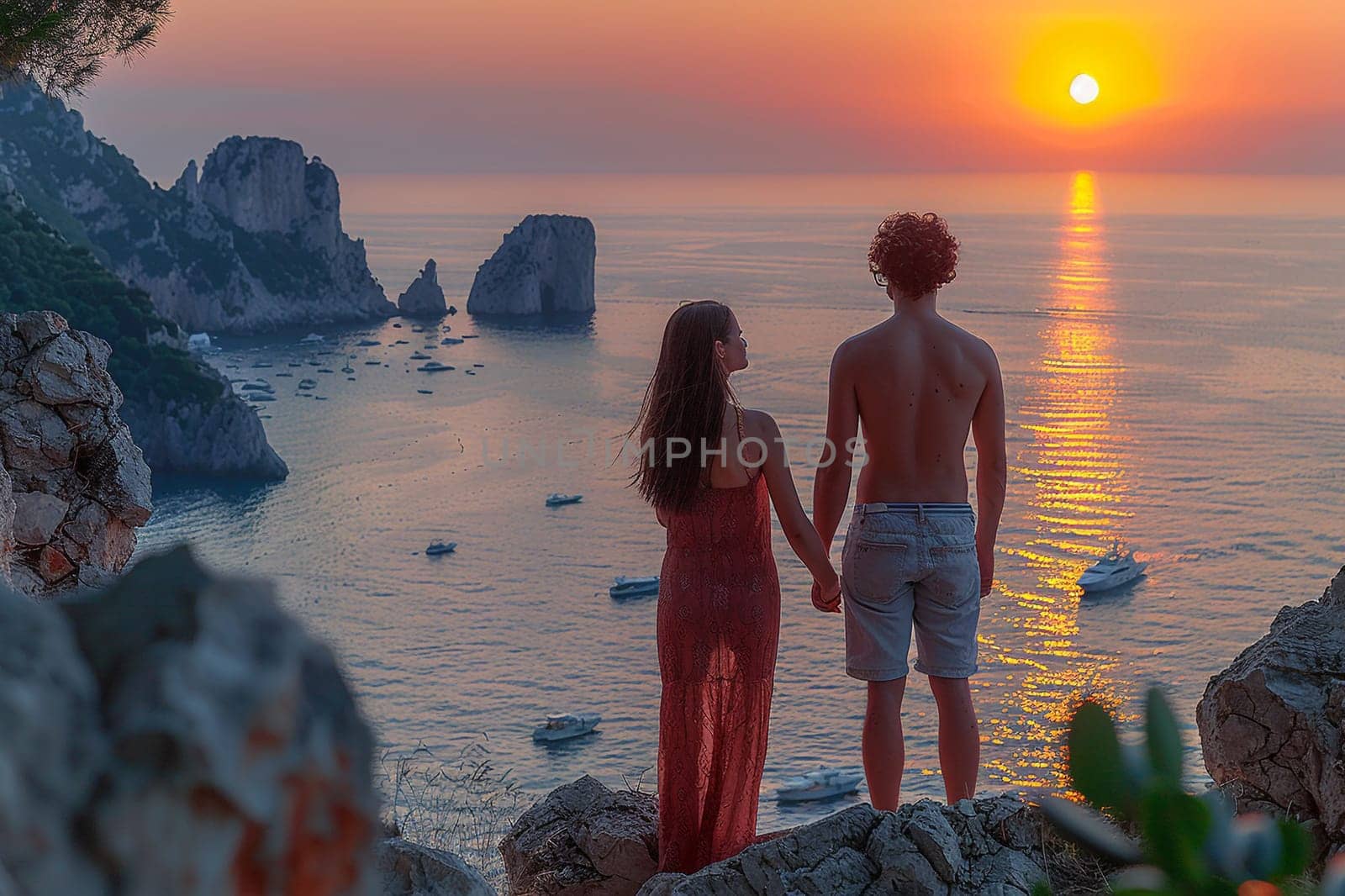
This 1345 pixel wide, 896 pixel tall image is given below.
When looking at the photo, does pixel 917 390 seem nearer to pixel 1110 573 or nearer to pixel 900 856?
pixel 900 856

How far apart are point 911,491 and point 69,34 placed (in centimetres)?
511

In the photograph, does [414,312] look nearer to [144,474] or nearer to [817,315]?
[817,315]

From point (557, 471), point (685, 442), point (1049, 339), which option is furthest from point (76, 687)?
point (1049, 339)

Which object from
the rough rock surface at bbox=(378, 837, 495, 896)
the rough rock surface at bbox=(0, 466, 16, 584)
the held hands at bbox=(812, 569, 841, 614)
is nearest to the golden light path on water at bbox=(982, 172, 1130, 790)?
the rough rock surface at bbox=(378, 837, 495, 896)

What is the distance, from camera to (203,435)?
168 feet

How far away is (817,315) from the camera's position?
84.6 m

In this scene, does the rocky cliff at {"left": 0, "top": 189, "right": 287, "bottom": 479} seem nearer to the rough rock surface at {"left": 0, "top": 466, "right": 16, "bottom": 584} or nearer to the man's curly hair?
the rough rock surface at {"left": 0, "top": 466, "right": 16, "bottom": 584}

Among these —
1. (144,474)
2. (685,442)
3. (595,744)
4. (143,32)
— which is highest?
(143,32)

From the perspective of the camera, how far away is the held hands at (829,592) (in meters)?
3.62

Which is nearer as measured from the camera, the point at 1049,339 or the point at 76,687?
the point at 76,687

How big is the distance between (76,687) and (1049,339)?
83721 millimetres

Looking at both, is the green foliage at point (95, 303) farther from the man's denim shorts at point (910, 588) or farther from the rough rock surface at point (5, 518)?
the man's denim shorts at point (910, 588)

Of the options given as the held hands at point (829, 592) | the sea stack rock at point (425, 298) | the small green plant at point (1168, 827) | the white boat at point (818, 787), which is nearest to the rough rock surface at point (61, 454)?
the held hands at point (829, 592)

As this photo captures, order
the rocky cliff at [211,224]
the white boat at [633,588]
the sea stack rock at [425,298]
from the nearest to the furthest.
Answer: the white boat at [633,588]
the rocky cliff at [211,224]
the sea stack rock at [425,298]
